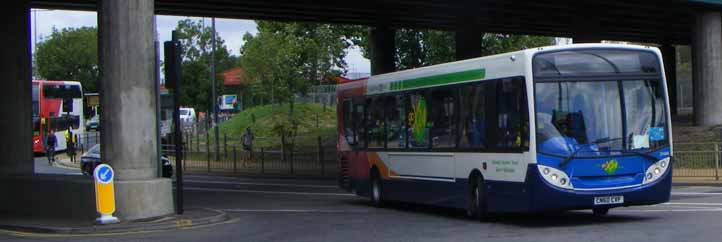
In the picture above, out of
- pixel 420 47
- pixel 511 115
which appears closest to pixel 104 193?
pixel 511 115

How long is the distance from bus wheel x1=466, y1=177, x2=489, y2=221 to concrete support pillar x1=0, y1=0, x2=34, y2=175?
45.7 ft

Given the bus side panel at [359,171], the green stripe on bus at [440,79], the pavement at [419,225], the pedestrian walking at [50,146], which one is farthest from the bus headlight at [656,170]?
the pedestrian walking at [50,146]

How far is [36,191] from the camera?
69.7ft

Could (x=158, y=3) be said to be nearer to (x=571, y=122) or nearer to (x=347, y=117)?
(x=347, y=117)

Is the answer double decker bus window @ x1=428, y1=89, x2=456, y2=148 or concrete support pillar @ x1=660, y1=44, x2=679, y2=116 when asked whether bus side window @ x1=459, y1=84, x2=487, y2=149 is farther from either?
concrete support pillar @ x1=660, y1=44, x2=679, y2=116

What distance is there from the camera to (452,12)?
44594 millimetres

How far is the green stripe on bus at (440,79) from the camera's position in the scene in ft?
57.8

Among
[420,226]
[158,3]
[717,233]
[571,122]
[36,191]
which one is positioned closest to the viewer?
[717,233]

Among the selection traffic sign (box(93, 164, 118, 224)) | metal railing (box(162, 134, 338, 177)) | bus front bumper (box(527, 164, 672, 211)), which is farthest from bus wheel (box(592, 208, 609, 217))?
metal railing (box(162, 134, 338, 177))

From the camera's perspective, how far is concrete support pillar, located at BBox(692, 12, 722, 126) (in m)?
42.1

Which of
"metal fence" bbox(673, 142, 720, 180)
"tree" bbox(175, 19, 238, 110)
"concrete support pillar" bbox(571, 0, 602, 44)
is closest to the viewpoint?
"metal fence" bbox(673, 142, 720, 180)

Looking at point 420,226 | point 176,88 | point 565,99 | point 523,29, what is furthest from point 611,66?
point 523,29

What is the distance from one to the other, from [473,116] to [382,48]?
32475mm

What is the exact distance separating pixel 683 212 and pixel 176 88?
949 centimetres
